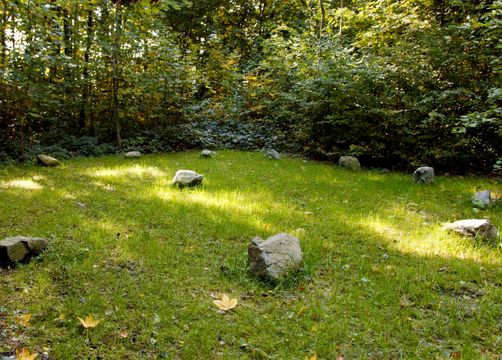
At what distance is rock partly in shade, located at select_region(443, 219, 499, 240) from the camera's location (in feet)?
13.3

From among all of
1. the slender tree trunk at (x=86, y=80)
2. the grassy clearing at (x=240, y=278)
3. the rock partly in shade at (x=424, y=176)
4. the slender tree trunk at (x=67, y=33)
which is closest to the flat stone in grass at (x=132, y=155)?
the slender tree trunk at (x=86, y=80)

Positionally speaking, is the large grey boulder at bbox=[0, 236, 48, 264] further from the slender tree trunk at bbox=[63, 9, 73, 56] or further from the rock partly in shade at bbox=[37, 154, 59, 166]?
the slender tree trunk at bbox=[63, 9, 73, 56]

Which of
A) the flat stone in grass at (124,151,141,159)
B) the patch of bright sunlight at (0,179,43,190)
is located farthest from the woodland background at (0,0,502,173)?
the patch of bright sunlight at (0,179,43,190)

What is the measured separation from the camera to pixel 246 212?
5070mm

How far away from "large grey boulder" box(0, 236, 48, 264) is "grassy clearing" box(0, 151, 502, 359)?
12 centimetres

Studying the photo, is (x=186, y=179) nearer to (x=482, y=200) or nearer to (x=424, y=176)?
(x=424, y=176)

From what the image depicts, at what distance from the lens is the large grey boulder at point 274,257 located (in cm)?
332

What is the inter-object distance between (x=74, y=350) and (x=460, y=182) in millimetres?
7214

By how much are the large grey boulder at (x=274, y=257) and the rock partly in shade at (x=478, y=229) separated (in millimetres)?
2144

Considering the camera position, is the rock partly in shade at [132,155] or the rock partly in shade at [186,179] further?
the rock partly in shade at [132,155]

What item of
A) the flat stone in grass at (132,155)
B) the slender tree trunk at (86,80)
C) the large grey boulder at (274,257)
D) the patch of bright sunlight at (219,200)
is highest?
the slender tree trunk at (86,80)

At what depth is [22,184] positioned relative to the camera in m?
6.16

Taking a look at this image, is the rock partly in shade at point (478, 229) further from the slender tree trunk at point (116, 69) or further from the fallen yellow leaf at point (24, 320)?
the slender tree trunk at point (116, 69)

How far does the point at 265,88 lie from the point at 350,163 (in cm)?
566
